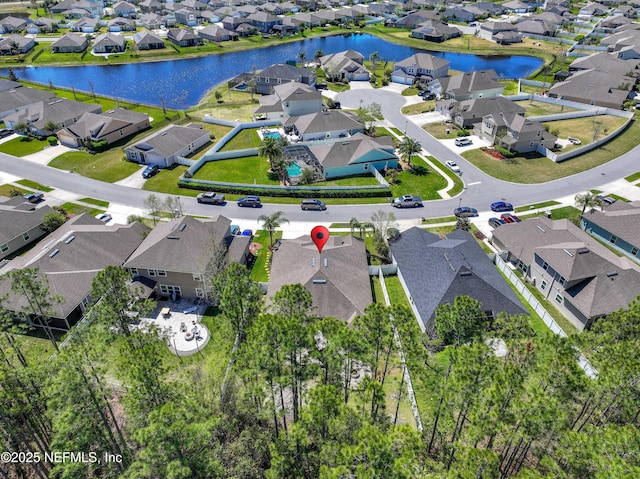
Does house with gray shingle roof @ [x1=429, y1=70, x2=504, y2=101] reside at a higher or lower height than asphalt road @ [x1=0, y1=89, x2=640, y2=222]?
higher

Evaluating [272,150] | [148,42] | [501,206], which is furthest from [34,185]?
[148,42]

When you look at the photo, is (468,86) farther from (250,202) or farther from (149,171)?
(149,171)

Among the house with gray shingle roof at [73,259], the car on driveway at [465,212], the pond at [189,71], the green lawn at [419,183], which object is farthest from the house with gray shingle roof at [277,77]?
the house with gray shingle roof at [73,259]

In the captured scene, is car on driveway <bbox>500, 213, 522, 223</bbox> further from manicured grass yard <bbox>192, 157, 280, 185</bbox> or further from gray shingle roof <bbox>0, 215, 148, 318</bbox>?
gray shingle roof <bbox>0, 215, 148, 318</bbox>

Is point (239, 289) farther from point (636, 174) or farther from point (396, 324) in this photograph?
point (636, 174)

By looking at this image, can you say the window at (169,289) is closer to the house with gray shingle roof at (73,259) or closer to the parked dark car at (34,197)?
the house with gray shingle roof at (73,259)

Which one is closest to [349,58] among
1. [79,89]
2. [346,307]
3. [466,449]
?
[79,89]

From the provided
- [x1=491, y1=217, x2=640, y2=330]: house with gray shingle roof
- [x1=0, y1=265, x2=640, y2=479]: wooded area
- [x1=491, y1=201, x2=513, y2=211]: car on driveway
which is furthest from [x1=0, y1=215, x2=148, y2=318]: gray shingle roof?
[x1=491, y1=201, x2=513, y2=211]: car on driveway
